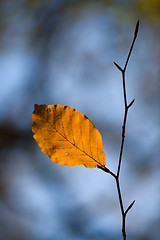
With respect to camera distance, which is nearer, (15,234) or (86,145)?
(86,145)

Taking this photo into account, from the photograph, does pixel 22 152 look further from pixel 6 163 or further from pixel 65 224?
pixel 65 224

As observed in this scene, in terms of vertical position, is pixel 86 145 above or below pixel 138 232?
below

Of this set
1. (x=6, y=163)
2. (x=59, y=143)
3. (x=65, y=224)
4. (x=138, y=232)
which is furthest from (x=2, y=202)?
(x=59, y=143)

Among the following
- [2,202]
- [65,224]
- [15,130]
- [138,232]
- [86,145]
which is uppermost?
[15,130]

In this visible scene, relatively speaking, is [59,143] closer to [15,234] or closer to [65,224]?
[65,224]

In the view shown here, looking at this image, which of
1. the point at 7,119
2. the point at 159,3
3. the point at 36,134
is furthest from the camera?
the point at 7,119

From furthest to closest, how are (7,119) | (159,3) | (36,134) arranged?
(7,119)
(159,3)
(36,134)
